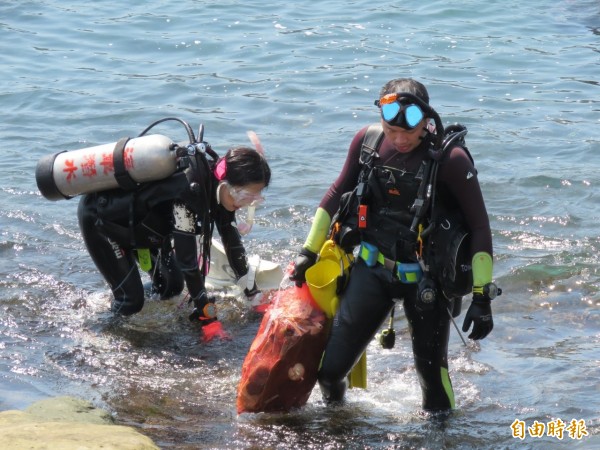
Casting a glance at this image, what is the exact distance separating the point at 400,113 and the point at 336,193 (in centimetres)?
63

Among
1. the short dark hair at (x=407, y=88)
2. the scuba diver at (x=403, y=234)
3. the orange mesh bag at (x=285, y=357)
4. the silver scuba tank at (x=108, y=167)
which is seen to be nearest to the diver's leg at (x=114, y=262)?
the silver scuba tank at (x=108, y=167)

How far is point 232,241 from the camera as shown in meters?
6.14

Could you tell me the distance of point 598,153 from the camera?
941cm

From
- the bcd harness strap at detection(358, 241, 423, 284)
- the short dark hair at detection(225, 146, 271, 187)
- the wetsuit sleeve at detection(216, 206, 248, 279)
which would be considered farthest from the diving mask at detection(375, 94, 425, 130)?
the wetsuit sleeve at detection(216, 206, 248, 279)

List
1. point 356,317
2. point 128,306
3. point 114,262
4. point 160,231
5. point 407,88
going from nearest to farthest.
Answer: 1. point 407,88
2. point 356,317
3. point 160,231
4. point 114,262
5. point 128,306

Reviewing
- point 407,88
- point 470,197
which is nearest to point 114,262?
point 407,88

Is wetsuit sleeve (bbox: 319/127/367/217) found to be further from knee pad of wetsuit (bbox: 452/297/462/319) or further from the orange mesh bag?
knee pad of wetsuit (bbox: 452/297/462/319)

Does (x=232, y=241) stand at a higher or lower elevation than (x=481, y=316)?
lower

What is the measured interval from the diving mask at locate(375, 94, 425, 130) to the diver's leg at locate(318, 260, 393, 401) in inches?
28.0

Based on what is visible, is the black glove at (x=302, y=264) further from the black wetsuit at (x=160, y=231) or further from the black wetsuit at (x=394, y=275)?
the black wetsuit at (x=160, y=231)

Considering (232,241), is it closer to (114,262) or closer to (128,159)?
(114,262)

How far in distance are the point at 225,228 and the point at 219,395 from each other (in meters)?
1.12

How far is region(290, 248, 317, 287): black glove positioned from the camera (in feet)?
15.6

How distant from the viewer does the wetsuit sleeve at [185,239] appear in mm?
5367
